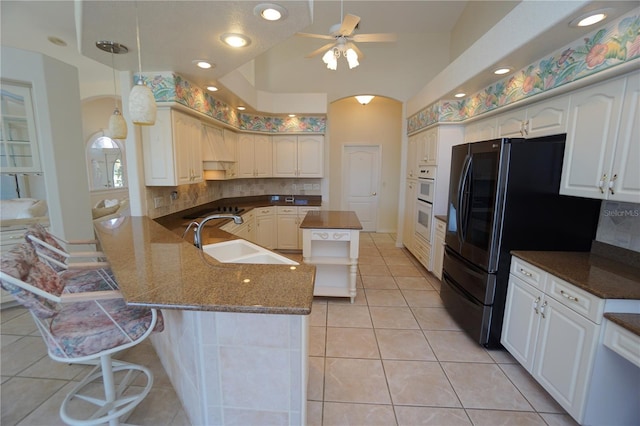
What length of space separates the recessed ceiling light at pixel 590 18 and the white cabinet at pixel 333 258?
2215 mm

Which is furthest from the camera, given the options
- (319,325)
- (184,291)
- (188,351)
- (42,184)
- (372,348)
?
(42,184)

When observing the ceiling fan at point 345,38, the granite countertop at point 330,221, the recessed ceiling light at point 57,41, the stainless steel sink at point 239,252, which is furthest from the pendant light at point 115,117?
the recessed ceiling light at point 57,41

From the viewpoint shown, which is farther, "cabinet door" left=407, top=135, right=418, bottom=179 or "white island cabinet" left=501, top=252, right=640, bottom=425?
"cabinet door" left=407, top=135, right=418, bottom=179

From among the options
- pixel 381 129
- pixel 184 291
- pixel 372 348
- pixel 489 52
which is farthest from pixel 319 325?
pixel 381 129

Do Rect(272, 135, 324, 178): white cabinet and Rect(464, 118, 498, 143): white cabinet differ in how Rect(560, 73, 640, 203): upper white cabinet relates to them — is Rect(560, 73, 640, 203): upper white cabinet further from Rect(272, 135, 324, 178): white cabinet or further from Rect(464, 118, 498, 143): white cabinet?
Rect(272, 135, 324, 178): white cabinet

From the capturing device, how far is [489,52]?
2.44 metres

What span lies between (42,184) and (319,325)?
3.28 m

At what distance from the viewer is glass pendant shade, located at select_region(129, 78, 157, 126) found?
155 cm

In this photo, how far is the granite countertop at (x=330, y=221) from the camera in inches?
116

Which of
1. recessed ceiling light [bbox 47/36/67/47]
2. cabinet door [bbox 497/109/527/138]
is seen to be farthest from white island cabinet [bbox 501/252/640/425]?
recessed ceiling light [bbox 47/36/67/47]

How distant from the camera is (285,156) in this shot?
5117 millimetres

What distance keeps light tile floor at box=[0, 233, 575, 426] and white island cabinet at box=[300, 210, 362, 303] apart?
335mm

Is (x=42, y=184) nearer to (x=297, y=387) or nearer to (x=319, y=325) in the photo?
(x=319, y=325)

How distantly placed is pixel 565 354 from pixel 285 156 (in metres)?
4.49
